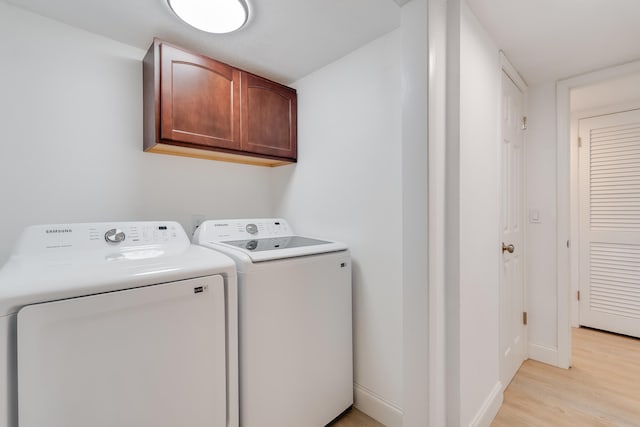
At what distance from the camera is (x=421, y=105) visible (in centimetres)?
116

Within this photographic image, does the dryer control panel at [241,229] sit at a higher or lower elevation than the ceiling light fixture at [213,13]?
lower

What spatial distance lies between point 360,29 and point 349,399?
2072 millimetres

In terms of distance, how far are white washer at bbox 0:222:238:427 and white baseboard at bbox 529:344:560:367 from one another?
2240mm

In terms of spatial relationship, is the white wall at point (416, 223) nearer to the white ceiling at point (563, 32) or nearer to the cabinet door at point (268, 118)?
the white ceiling at point (563, 32)

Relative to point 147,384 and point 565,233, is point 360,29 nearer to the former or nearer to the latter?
point 147,384

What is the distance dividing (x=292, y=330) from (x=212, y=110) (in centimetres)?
131

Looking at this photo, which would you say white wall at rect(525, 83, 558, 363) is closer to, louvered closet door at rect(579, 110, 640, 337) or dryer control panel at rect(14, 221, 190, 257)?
louvered closet door at rect(579, 110, 640, 337)

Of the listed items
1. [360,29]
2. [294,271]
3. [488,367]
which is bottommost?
[488,367]

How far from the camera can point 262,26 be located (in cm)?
146

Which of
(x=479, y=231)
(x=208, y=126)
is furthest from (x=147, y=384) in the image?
(x=479, y=231)

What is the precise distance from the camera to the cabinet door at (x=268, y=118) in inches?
71.6

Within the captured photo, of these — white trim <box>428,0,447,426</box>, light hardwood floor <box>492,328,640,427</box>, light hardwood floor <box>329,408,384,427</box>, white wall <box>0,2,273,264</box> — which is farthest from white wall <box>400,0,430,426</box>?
white wall <box>0,2,273,264</box>

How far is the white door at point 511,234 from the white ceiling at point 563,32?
0.21m

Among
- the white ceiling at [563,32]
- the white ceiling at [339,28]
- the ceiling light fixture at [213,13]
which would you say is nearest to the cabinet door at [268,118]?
the white ceiling at [339,28]
